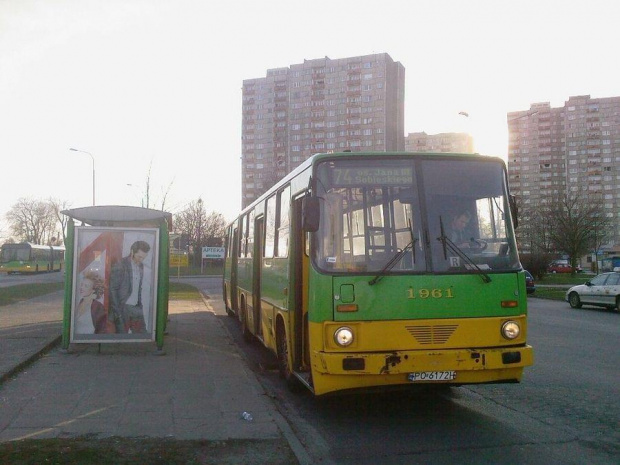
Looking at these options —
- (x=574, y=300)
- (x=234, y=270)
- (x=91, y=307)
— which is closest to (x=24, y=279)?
(x=234, y=270)

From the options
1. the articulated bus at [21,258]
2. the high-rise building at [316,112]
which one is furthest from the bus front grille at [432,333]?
the high-rise building at [316,112]

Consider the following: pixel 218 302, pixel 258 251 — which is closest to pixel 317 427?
pixel 258 251

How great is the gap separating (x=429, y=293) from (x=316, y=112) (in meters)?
96.3

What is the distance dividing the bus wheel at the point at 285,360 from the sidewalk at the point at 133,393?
44 centimetres

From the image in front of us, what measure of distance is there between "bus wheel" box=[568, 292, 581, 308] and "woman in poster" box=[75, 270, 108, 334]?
19501 mm

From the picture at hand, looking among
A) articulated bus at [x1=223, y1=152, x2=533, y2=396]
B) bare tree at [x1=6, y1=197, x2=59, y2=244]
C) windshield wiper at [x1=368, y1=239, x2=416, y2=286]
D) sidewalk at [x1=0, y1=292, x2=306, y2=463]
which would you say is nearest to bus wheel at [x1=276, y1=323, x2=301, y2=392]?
sidewalk at [x1=0, y1=292, x2=306, y2=463]

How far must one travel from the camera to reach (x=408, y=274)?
688 cm

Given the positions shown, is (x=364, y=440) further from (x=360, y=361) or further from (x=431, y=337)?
(x=431, y=337)

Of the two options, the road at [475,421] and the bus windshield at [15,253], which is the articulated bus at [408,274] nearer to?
the road at [475,421]

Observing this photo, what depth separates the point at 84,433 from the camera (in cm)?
628

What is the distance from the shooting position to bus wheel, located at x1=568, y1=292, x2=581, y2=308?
2519cm

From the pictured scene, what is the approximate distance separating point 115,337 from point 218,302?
16564 millimetres

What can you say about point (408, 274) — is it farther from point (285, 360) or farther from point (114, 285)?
point (114, 285)

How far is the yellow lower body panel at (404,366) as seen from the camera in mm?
6562
